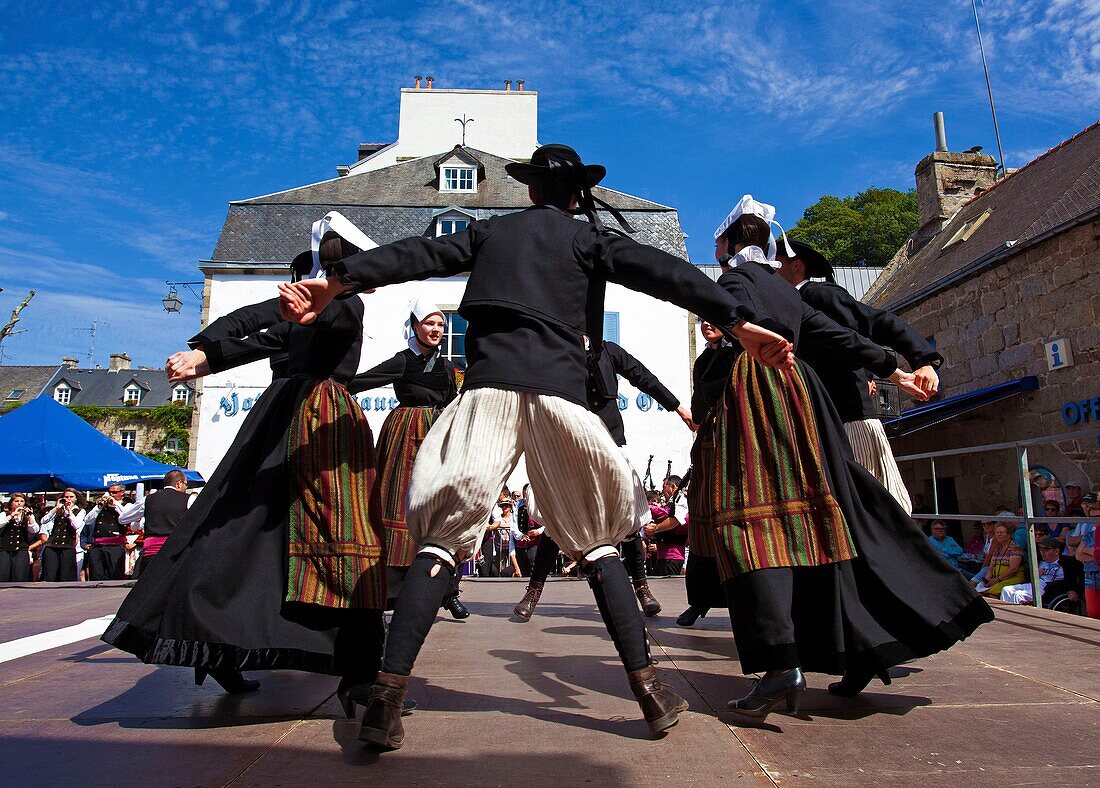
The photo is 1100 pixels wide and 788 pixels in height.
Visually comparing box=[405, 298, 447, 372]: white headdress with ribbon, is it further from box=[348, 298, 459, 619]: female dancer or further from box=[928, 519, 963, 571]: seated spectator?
box=[928, 519, 963, 571]: seated spectator

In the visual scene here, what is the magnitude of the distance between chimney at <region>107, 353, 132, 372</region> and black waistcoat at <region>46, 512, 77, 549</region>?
51741mm

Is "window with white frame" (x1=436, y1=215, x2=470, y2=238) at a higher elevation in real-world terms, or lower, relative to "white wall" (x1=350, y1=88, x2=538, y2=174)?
lower

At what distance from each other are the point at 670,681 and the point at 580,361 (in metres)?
1.49

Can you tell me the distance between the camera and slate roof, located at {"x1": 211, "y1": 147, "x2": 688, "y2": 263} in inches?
917

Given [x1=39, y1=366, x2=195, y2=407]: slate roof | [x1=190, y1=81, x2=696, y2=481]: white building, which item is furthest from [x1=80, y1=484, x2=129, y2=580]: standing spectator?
[x1=39, y1=366, x2=195, y2=407]: slate roof

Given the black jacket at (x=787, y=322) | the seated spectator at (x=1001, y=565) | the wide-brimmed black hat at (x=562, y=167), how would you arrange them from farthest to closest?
the seated spectator at (x=1001, y=565) < the black jacket at (x=787, y=322) < the wide-brimmed black hat at (x=562, y=167)

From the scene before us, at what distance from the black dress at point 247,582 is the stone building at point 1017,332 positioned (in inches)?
387

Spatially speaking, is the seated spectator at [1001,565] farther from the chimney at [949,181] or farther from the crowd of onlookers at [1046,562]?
the chimney at [949,181]

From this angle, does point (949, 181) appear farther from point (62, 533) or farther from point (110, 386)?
point (110, 386)

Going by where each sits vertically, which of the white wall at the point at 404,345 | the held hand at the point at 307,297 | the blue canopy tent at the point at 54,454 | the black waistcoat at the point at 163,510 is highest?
the white wall at the point at 404,345

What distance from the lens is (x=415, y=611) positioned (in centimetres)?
244

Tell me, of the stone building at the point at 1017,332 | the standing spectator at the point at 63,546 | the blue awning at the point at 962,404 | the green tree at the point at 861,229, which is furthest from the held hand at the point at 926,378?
the green tree at the point at 861,229

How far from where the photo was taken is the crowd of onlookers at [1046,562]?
22.8ft

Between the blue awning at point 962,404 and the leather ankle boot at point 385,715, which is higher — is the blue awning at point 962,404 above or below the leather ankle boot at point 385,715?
above
